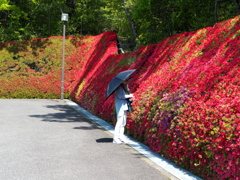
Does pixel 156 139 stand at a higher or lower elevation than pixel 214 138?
lower

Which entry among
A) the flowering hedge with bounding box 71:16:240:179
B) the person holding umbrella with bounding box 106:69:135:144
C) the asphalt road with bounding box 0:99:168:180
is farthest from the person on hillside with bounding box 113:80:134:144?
the flowering hedge with bounding box 71:16:240:179

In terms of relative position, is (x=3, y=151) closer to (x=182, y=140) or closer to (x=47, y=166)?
(x=47, y=166)

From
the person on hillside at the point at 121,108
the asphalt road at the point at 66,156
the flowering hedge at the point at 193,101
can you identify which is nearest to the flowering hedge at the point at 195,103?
the flowering hedge at the point at 193,101

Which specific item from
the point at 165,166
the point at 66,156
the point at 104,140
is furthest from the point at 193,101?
the point at 104,140

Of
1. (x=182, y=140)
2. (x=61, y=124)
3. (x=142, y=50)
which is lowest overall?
(x=61, y=124)

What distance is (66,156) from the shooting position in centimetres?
726

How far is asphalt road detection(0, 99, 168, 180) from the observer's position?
5.79m

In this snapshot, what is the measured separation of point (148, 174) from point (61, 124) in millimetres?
7437

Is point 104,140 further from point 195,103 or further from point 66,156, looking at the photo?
point 195,103

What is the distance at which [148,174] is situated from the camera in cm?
586

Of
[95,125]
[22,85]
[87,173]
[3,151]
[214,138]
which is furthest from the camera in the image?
[22,85]

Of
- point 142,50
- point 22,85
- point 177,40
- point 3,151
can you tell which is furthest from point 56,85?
point 3,151

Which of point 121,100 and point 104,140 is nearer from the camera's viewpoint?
point 121,100

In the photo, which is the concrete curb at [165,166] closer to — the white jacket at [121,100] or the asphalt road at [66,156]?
the asphalt road at [66,156]
